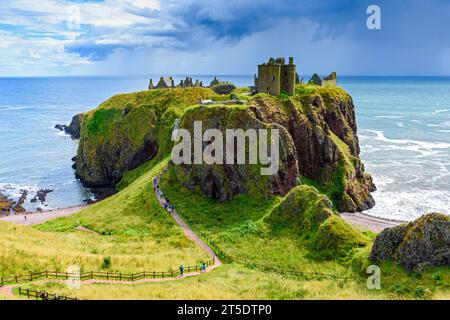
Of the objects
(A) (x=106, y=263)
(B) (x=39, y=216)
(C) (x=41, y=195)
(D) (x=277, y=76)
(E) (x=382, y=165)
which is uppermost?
(D) (x=277, y=76)

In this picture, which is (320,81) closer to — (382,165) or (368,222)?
(382,165)

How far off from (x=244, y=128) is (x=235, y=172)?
7.15 meters

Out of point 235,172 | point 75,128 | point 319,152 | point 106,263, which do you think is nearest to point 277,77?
point 319,152

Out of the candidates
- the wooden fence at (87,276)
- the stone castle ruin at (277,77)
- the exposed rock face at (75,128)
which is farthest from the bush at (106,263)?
the exposed rock face at (75,128)

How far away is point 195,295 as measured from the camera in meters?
29.0

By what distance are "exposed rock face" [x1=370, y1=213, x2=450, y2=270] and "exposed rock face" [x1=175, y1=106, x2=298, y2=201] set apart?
81.9 feet

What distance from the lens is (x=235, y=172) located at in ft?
210

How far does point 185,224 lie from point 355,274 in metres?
26.8

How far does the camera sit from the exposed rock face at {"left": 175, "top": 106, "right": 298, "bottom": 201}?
61500mm

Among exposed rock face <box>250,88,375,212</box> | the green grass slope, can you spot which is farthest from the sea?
the green grass slope

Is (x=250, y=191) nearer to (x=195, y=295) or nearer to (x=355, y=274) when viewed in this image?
(x=355, y=274)

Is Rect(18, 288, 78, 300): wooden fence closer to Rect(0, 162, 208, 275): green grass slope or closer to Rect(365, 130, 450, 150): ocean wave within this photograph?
Rect(0, 162, 208, 275): green grass slope
